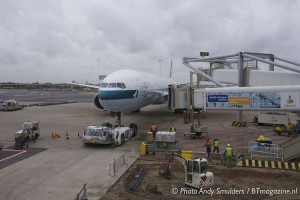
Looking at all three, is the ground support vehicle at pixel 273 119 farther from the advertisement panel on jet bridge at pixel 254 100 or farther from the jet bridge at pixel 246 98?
the advertisement panel on jet bridge at pixel 254 100

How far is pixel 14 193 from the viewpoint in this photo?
15.7 metres

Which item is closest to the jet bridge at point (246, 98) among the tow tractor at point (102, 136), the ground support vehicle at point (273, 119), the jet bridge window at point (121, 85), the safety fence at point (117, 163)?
the tow tractor at point (102, 136)

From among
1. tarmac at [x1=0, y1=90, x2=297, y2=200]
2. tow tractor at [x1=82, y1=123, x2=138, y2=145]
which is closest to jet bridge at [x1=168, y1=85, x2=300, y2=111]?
tarmac at [x1=0, y1=90, x2=297, y2=200]

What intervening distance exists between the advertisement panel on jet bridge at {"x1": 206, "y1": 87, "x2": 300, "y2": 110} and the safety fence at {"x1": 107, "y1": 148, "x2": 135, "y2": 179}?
8387 millimetres

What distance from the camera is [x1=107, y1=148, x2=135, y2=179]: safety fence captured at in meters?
18.7

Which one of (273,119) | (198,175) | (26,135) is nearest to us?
(198,175)

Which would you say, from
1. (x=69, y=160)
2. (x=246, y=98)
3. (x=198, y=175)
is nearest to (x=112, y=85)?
(x=69, y=160)

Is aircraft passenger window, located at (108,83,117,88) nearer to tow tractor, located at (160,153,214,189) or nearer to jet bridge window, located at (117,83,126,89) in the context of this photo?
jet bridge window, located at (117,83,126,89)

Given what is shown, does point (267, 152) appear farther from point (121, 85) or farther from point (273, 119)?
point (121, 85)

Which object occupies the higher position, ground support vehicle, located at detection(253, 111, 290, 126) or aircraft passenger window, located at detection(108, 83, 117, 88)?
aircraft passenger window, located at detection(108, 83, 117, 88)

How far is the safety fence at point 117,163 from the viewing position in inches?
736

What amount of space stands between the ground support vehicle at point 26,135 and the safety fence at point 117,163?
9729 mm

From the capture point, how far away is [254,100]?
24.9 metres

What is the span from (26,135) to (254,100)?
20.7 metres
